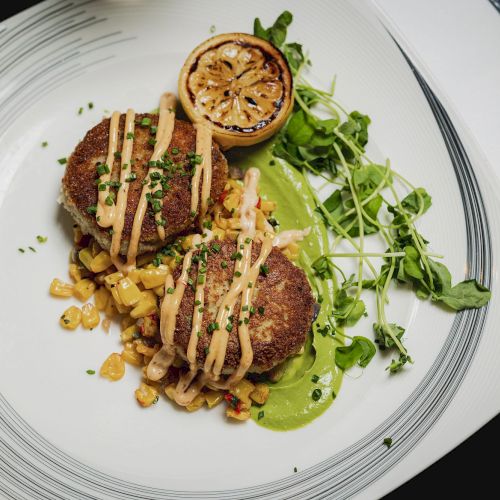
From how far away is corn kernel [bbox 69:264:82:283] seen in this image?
4297 mm

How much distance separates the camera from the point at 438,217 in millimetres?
4387

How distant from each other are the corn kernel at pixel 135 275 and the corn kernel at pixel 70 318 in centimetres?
50

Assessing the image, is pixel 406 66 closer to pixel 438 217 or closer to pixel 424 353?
pixel 438 217

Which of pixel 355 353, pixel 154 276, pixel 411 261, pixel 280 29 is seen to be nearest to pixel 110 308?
pixel 154 276

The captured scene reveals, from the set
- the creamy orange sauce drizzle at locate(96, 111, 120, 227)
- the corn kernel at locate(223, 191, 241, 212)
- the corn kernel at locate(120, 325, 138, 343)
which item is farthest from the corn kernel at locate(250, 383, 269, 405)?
the creamy orange sauce drizzle at locate(96, 111, 120, 227)

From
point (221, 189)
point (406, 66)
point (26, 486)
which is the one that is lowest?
point (26, 486)

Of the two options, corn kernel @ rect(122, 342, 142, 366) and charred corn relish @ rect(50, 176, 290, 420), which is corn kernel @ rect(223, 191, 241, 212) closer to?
charred corn relish @ rect(50, 176, 290, 420)

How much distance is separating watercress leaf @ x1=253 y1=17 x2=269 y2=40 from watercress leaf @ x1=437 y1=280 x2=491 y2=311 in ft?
7.40

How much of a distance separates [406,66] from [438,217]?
113 centimetres

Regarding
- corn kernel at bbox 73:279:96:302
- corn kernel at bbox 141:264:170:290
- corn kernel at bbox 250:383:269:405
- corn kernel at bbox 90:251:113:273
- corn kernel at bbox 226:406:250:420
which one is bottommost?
corn kernel at bbox 226:406:250:420

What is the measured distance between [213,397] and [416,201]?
193 centimetres

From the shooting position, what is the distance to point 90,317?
425 cm

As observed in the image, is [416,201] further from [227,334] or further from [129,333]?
[129,333]

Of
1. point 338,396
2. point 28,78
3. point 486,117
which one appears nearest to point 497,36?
point 486,117
